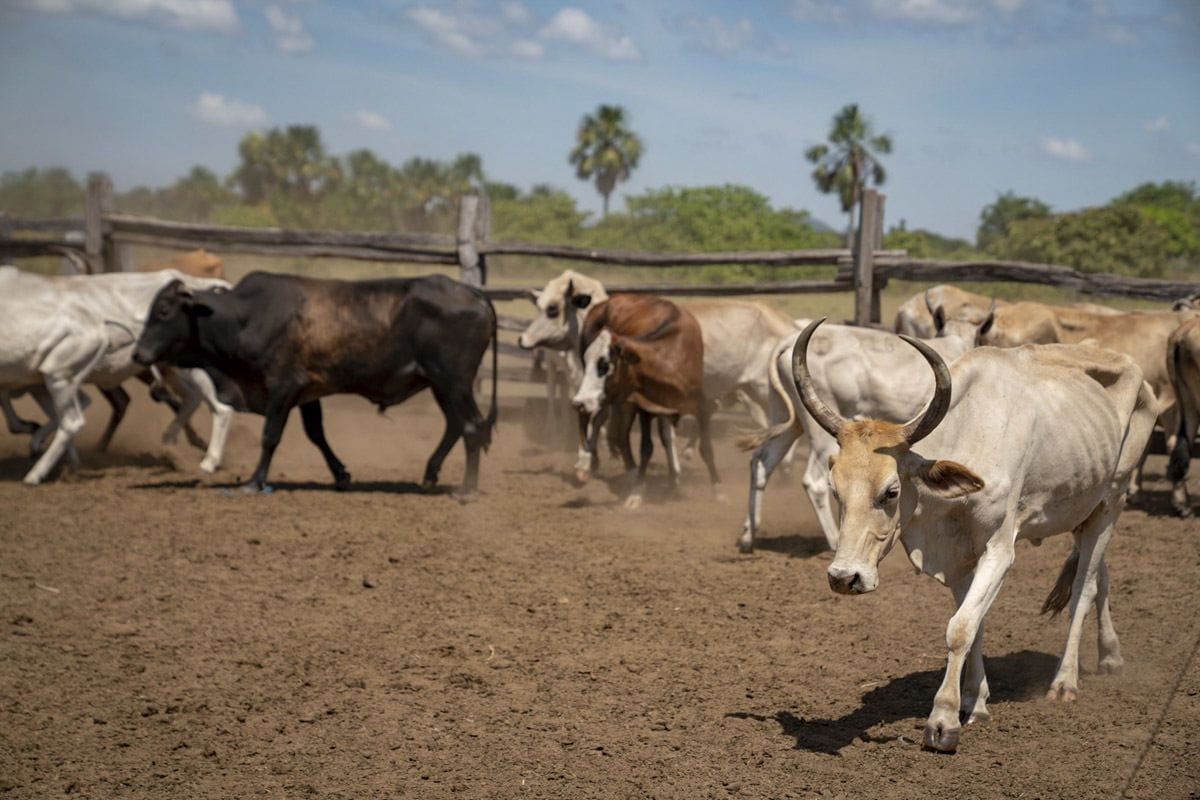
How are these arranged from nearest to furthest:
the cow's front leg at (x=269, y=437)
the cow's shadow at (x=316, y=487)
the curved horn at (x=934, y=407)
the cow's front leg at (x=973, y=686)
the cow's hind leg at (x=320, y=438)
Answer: the curved horn at (x=934, y=407) < the cow's front leg at (x=973, y=686) < the cow's front leg at (x=269, y=437) < the cow's shadow at (x=316, y=487) < the cow's hind leg at (x=320, y=438)

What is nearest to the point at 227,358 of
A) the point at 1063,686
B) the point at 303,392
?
the point at 303,392

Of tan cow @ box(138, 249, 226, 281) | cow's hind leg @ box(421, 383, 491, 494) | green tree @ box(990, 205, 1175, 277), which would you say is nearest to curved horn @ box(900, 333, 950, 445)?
cow's hind leg @ box(421, 383, 491, 494)

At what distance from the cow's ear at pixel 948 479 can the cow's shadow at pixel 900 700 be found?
1118 millimetres

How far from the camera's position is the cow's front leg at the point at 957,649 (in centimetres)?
514

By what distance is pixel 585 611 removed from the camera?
7.51m

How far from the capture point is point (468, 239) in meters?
14.9

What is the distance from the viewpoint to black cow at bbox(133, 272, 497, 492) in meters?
11.0

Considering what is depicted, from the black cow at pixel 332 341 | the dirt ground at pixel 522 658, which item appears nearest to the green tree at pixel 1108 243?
the dirt ground at pixel 522 658

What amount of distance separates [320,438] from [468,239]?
4186 mm

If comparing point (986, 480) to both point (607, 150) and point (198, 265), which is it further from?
point (607, 150)

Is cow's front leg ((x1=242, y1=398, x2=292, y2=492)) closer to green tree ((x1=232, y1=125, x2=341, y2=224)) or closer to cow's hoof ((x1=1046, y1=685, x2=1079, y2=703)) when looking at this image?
cow's hoof ((x1=1046, y1=685, x2=1079, y2=703))

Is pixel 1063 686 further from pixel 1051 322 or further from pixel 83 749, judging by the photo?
pixel 1051 322

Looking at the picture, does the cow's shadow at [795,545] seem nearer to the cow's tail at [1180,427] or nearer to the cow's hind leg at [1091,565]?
the cow's hind leg at [1091,565]

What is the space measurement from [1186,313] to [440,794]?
28.0ft
